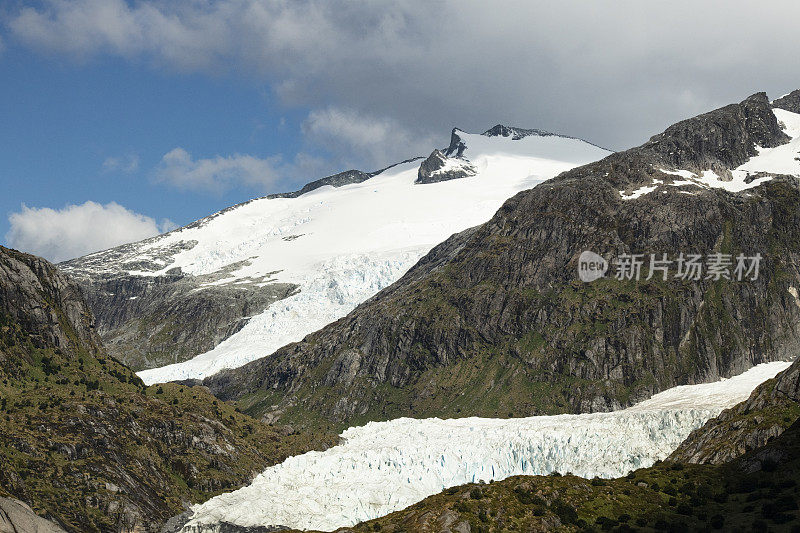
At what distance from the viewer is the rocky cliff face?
114 m

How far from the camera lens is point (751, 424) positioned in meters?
123

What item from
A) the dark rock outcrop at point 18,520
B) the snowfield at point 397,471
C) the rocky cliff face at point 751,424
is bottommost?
the snowfield at point 397,471

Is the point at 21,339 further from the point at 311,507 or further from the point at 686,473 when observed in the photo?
the point at 686,473

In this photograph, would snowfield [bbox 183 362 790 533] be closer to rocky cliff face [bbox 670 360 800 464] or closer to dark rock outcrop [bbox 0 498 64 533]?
rocky cliff face [bbox 670 360 800 464]

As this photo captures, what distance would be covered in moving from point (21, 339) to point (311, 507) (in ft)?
303

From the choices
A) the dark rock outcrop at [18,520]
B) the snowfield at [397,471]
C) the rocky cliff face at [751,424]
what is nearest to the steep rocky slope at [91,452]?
the snowfield at [397,471]

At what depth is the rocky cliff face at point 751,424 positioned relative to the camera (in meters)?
114

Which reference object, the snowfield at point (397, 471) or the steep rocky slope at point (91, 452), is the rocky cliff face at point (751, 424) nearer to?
the snowfield at point (397, 471)

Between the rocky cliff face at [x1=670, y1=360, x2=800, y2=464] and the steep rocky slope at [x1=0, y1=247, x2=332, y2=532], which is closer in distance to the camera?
the rocky cliff face at [x1=670, y1=360, x2=800, y2=464]

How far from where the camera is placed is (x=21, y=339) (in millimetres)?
195375

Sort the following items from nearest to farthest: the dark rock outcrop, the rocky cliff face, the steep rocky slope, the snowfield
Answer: the dark rock outcrop
the rocky cliff face
the steep rocky slope
the snowfield

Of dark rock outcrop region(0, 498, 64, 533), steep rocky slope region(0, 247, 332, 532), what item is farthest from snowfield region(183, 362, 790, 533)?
dark rock outcrop region(0, 498, 64, 533)

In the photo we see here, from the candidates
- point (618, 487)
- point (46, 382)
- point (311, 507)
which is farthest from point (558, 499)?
point (46, 382)

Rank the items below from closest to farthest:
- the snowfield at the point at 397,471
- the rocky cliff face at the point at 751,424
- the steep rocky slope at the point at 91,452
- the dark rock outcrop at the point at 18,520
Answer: the dark rock outcrop at the point at 18,520 → the rocky cliff face at the point at 751,424 → the steep rocky slope at the point at 91,452 → the snowfield at the point at 397,471
